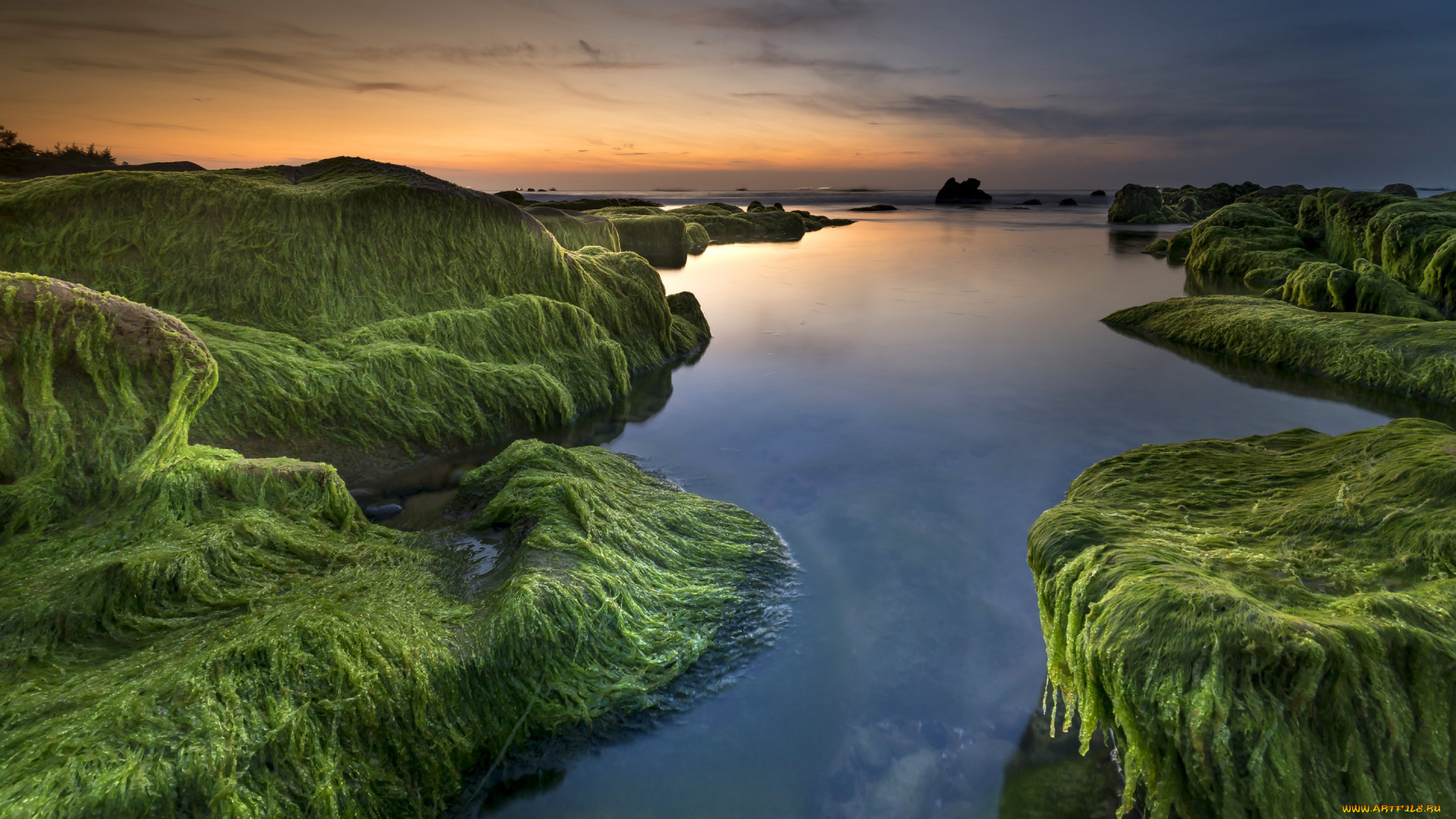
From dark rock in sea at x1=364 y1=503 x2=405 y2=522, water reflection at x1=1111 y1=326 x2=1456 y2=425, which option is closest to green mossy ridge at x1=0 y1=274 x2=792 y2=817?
dark rock in sea at x1=364 y1=503 x2=405 y2=522

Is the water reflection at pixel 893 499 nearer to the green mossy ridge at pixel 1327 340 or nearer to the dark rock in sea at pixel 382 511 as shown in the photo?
the green mossy ridge at pixel 1327 340

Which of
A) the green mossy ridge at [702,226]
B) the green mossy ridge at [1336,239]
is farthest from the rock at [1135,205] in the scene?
the green mossy ridge at [1336,239]

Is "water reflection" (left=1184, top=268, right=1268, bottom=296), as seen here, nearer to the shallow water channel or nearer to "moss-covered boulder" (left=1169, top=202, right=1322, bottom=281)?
"moss-covered boulder" (left=1169, top=202, right=1322, bottom=281)

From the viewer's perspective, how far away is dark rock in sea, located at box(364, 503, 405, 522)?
343 cm

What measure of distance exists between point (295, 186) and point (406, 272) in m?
1.23

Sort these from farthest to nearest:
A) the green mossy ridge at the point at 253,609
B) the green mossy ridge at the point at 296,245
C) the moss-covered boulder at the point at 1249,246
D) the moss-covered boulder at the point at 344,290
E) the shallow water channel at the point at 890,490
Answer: the moss-covered boulder at the point at 1249,246 → the green mossy ridge at the point at 296,245 → the moss-covered boulder at the point at 344,290 → the shallow water channel at the point at 890,490 → the green mossy ridge at the point at 253,609

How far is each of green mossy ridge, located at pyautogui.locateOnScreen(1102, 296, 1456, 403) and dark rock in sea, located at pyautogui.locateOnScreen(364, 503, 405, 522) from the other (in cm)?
806

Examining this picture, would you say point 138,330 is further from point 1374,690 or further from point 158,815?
point 1374,690

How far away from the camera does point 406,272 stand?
5492mm

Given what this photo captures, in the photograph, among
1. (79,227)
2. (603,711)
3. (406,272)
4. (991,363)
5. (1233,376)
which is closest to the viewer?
(603,711)

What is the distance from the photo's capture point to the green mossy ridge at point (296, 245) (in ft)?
14.5

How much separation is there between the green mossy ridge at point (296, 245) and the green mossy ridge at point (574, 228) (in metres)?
4.01

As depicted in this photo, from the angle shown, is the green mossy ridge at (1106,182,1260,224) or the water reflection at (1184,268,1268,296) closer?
the water reflection at (1184,268,1268,296)

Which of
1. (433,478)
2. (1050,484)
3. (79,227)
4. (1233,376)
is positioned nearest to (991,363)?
(1233,376)
